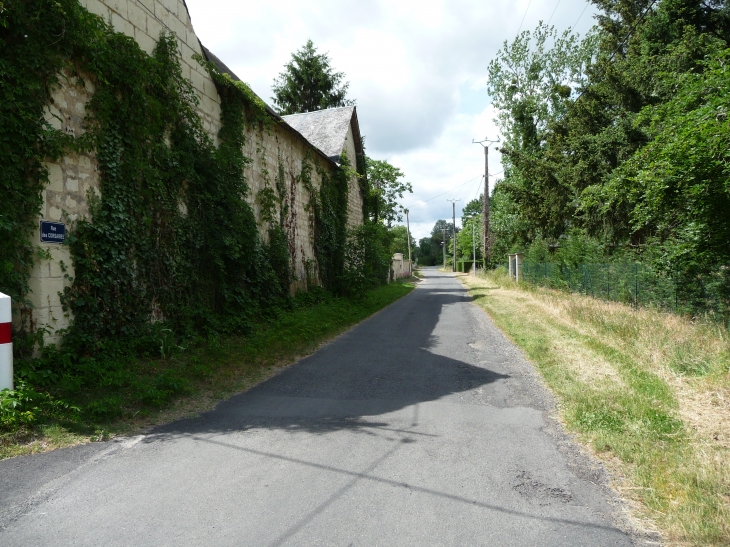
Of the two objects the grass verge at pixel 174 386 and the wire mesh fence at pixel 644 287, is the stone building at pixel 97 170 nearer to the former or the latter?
the grass verge at pixel 174 386

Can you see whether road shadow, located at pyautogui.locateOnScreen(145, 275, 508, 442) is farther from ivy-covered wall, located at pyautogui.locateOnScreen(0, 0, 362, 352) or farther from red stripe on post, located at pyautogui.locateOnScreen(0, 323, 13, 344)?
ivy-covered wall, located at pyautogui.locateOnScreen(0, 0, 362, 352)

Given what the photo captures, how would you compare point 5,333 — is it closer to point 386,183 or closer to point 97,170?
point 97,170

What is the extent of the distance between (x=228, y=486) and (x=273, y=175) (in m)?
11.1

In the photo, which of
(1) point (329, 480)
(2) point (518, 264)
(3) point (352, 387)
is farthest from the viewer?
(2) point (518, 264)

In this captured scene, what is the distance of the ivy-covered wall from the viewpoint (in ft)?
19.2

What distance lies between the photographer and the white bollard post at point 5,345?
4688 millimetres

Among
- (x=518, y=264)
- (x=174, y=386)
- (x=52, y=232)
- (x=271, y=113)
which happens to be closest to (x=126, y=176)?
(x=52, y=232)

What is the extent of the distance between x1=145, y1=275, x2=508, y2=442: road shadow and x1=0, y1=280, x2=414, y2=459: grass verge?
30 cm

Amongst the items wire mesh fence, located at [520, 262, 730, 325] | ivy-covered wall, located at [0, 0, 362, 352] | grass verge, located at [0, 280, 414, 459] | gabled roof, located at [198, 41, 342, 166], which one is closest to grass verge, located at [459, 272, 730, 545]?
wire mesh fence, located at [520, 262, 730, 325]

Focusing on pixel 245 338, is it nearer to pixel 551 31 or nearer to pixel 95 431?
pixel 95 431

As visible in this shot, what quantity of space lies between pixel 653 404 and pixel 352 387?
373 cm

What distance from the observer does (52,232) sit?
20.3ft

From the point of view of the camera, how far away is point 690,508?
3146 mm

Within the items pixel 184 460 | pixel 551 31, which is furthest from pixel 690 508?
pixel 551 31
